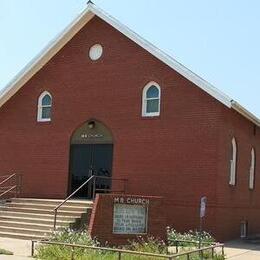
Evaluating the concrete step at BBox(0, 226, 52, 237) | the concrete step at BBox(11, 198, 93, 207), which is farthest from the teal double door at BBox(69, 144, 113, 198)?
the concrete step at BBox(0, 226, 52, 237)

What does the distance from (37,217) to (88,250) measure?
7227 mm

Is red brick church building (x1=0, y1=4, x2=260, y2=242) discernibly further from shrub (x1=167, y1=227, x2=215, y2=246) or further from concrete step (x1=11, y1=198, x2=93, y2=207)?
concrete step (x1=11, y1=198, x2=93, y2=207)

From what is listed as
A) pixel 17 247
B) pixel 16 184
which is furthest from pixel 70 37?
pixel 17 247

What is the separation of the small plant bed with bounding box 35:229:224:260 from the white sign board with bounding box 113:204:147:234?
375 millimetres

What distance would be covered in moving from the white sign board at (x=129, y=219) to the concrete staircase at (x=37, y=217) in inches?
121

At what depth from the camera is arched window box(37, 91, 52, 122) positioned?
27.5 m

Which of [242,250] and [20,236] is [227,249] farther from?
[20,236]

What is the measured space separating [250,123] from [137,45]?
6.01 metres

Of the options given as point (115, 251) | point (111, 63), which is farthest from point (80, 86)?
point (115, 251)

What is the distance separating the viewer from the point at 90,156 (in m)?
25.8

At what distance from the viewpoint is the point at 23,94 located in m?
28.3

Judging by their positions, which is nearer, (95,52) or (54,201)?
(54,201)

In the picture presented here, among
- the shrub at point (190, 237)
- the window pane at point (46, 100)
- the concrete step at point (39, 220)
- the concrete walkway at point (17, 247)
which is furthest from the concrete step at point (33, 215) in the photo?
the window pane at point (46, 100)

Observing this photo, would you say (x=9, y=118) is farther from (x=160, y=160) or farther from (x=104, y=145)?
(x=160, y=160)
